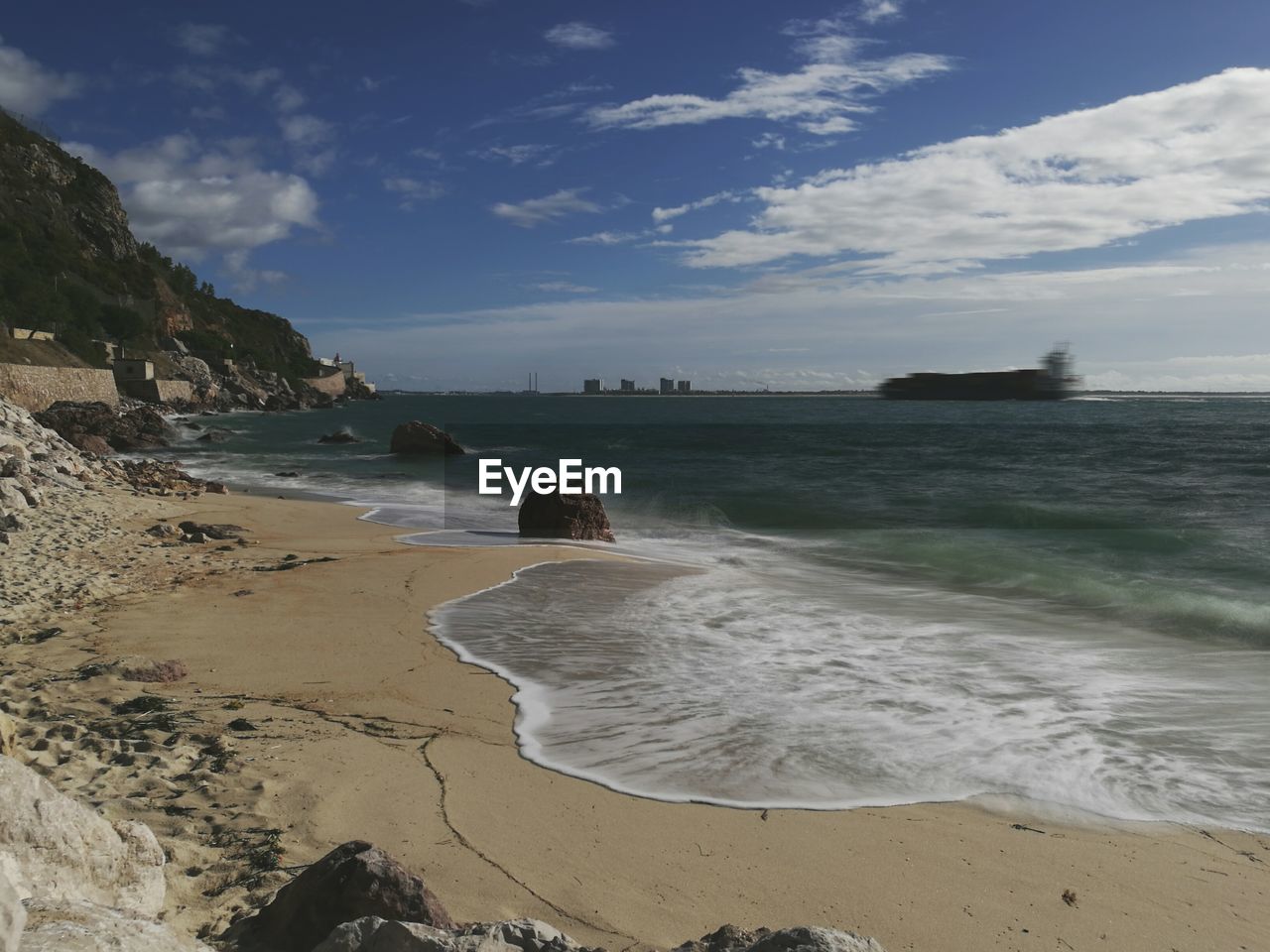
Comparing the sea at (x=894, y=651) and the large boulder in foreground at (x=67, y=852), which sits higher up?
the large boulder in foreground at (x=67, y=852)

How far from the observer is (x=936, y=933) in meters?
3.24

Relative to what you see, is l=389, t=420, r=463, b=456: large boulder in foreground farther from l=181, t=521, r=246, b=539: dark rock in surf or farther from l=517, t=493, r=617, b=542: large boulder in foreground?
l=181, t=521, r=246, b=539: dark rock in surf

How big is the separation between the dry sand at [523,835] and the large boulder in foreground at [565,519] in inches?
324

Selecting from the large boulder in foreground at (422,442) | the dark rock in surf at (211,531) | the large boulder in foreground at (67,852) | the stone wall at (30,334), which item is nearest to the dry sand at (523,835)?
the large boulder in foreground at (67,852)

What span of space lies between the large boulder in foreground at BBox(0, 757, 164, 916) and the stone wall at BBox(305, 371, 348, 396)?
13985cm

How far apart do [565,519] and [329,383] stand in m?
144

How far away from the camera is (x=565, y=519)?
47.8ft

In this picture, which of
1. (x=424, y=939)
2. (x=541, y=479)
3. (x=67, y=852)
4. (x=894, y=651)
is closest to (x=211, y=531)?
(x=894, y=651)

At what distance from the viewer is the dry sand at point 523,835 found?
3297mm

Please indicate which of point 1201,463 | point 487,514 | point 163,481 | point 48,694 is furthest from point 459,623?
point 1201,463

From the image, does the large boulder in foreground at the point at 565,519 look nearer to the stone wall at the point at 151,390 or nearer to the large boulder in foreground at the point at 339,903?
the large boulder in foreground at the point at 339,903

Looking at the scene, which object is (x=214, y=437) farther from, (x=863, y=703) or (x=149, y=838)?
(x=149, y=838)

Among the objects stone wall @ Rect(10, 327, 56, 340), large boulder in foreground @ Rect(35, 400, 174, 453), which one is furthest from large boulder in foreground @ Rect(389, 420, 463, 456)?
stone wall @ Rect(10, 327, 56, 340)

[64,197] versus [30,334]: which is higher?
[64,197]
